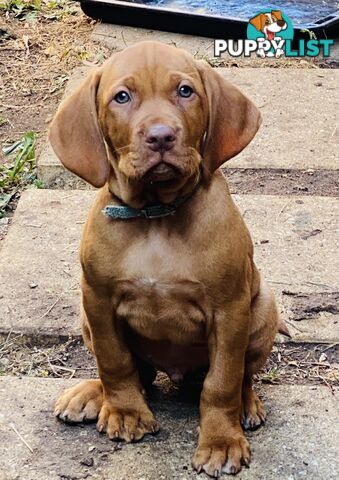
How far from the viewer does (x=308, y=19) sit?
735cm

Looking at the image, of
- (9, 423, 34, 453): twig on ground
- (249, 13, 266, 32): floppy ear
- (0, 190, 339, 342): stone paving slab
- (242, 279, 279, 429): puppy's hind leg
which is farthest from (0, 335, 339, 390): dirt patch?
(249, 13, 266, 32): floppy ear

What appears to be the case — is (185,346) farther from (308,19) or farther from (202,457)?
(308,19)

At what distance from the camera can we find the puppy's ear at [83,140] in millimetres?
3029

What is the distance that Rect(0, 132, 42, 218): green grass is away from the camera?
17.3 feet

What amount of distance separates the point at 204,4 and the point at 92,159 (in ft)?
15.9

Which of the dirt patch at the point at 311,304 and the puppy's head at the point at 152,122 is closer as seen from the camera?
the puppy's head at the point at 152,122

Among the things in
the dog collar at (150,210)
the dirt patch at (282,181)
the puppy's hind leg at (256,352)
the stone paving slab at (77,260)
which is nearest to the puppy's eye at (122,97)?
the dog collar at (150,210)

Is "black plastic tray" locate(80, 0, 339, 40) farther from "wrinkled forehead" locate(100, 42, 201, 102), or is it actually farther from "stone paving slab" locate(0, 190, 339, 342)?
"wrinkled forehead" locate(100, 42, 201, 102)

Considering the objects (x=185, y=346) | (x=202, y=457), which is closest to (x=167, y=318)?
(x=185, y=346)

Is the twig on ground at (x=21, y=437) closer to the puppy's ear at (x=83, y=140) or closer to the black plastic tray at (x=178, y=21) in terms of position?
the puppy's ear at (x=83, y=140)

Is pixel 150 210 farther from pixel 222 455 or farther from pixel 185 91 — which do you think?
pixel 222 455

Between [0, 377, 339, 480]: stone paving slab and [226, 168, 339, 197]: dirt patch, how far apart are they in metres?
1.66

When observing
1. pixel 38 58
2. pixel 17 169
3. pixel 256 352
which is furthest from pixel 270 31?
pixel 256 352

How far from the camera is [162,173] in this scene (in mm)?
2863
